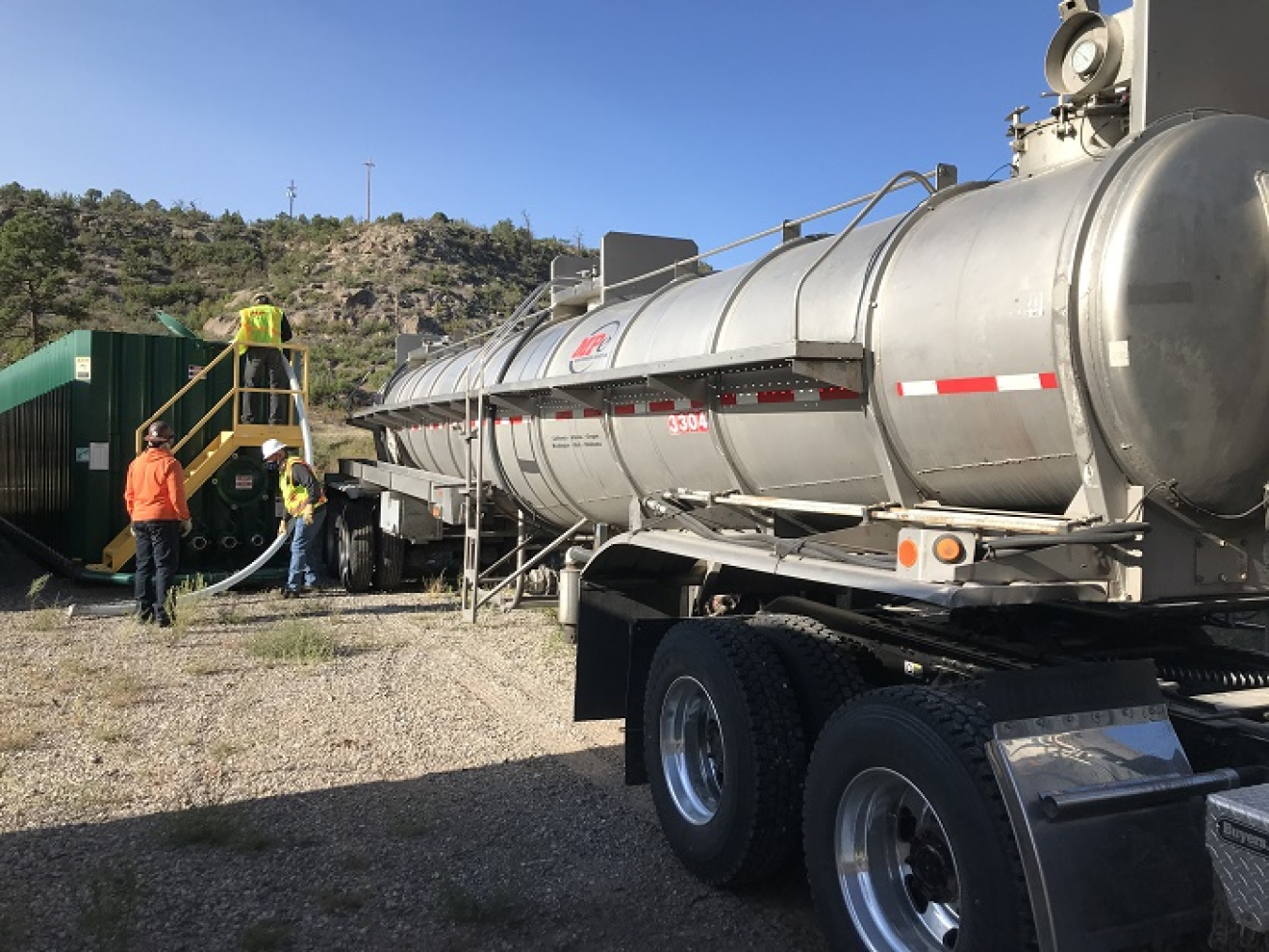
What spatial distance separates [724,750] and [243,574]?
7.95m

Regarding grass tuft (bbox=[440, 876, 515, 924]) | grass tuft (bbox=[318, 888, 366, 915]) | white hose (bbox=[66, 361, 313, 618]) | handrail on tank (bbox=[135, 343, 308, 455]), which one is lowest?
grass tuft (bbox=[318, 888, 366, 915])

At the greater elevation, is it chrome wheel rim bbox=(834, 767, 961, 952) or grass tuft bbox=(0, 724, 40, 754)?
chrome wheel rim bbox=(834, 767, 961, 952)

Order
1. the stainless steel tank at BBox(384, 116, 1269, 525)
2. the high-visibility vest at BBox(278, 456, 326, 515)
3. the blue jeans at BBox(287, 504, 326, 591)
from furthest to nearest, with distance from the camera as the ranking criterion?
the blue jeans at BBox(287, 504, 326, 591) → the high-visibility vest at BBox(278, 456, 326, 515) → the stainless steel tank at BBox(384, 116, 1269, 525)

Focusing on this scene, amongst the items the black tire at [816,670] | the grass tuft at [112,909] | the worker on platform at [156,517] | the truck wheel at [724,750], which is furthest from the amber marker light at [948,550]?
the worker on platform at [156,517]

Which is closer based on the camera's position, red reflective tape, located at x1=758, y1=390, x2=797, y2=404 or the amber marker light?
the amber marker light

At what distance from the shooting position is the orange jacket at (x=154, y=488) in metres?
9.45

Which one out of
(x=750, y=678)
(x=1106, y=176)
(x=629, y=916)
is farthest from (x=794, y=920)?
(x=1106, y=176)

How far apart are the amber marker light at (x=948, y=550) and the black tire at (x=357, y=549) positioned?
9702mm

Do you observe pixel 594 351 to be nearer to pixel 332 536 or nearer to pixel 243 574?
pixel 243 574

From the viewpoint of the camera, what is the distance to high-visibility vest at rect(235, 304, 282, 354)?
1152 cm

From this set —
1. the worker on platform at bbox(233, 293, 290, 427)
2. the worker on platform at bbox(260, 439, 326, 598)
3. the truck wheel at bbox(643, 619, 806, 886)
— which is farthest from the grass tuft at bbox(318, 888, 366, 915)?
the worker on platform at bbox(233, 293, 290, 427)

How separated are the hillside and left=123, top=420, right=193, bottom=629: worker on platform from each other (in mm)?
24317

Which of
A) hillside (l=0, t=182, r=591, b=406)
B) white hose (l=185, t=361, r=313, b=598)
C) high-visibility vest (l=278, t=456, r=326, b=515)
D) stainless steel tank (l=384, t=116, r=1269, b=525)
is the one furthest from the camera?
hillside (l=0, t=182, r=591, b=406)

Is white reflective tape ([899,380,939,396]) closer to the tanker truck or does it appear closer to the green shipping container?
the tanker truck
